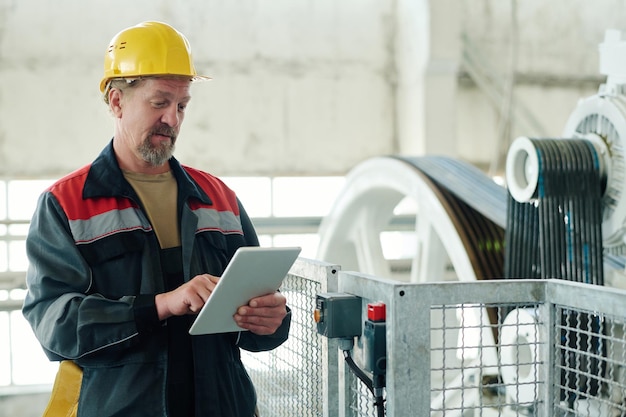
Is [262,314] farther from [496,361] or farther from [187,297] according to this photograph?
[496,361]

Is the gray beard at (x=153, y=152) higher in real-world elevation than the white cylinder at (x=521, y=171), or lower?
higher

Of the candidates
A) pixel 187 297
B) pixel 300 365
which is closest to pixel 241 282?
pixel 187 297

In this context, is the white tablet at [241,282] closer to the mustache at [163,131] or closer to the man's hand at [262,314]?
the man's hand at [262,314]

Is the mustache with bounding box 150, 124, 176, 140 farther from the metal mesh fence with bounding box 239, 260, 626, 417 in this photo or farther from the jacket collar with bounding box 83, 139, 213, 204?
the metal mesh fence with bounding box 239, 260, 626, 417

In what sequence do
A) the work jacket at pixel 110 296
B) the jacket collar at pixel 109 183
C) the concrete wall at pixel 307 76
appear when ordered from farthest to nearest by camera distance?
the concrete wall at pixel 307 76 < the jacket collar at pixel 109 183 < the work jacket at pixel 110 296

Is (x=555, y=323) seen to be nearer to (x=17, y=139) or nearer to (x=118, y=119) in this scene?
(x=118, y=119)

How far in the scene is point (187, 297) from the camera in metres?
1.98

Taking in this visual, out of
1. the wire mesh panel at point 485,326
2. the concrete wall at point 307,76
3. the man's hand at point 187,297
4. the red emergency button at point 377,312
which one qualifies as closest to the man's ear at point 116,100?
the man's hand at point 187,297

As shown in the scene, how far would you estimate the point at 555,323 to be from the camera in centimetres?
211

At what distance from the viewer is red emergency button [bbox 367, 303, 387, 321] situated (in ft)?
6.33

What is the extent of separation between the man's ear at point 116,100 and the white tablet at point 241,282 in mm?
736

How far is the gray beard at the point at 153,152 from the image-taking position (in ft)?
7.43

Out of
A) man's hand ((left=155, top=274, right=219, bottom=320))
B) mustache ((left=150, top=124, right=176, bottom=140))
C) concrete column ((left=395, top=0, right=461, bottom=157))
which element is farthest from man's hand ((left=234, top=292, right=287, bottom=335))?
concrete column ((left=395, top=0, right=461, bottom=157))

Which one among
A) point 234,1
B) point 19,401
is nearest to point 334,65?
point 234,1
